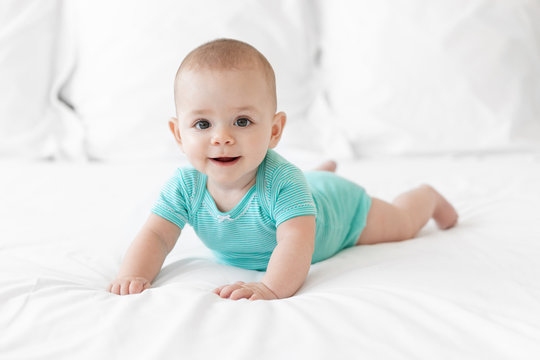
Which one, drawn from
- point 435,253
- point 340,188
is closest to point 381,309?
point 435,253

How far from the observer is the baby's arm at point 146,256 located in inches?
33.1

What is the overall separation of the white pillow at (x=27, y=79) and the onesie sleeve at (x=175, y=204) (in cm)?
101

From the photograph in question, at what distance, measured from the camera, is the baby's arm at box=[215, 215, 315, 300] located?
2.58ft

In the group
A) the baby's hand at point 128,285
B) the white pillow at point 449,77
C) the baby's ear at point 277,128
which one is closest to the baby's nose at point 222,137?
the baby's ear at point 277,128

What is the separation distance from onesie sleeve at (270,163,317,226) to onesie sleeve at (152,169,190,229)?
0.53 ft

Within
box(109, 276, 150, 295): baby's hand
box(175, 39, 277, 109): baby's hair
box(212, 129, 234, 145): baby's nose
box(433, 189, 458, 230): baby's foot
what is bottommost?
box(109, 276, 150, 295): baby's hand

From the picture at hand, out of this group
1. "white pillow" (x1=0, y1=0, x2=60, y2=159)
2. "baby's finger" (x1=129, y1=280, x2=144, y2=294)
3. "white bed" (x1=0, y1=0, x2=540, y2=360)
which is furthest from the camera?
"white pillow" (x1=0, y1=0, x2=60, y2=159)

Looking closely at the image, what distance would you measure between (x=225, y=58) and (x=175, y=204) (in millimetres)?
277

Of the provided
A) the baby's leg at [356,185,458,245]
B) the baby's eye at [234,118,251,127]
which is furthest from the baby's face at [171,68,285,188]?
→ the baby's leg at [356,185,458,245]

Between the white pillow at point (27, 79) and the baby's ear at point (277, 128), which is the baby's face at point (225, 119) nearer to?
the baby's ear at point (277, 128)

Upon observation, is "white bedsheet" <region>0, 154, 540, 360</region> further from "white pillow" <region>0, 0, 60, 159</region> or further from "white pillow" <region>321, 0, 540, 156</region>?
"white pillow" <region>0, 0, 60, 159</region>

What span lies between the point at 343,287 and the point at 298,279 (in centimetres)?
8

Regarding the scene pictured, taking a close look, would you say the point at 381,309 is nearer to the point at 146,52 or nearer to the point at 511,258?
the point at 511,258

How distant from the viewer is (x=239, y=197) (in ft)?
3.19
